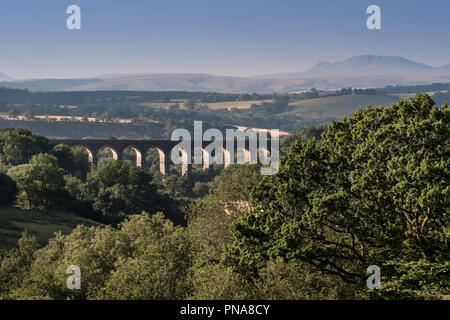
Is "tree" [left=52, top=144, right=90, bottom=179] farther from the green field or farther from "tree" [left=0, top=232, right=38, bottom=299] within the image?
"tree" [left=0, top=232, right=38, bottom=299]

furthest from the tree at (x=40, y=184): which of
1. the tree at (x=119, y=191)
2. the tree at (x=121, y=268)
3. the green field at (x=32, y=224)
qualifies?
the tree at (x=121, y=268)

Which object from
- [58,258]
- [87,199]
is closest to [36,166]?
[87,199]

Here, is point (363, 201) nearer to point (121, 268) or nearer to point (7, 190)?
point (121, 268)

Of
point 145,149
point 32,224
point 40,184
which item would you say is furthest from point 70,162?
point 145,149

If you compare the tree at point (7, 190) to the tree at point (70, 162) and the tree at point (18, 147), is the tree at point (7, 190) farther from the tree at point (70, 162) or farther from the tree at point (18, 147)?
the tree at point (70, 162)
